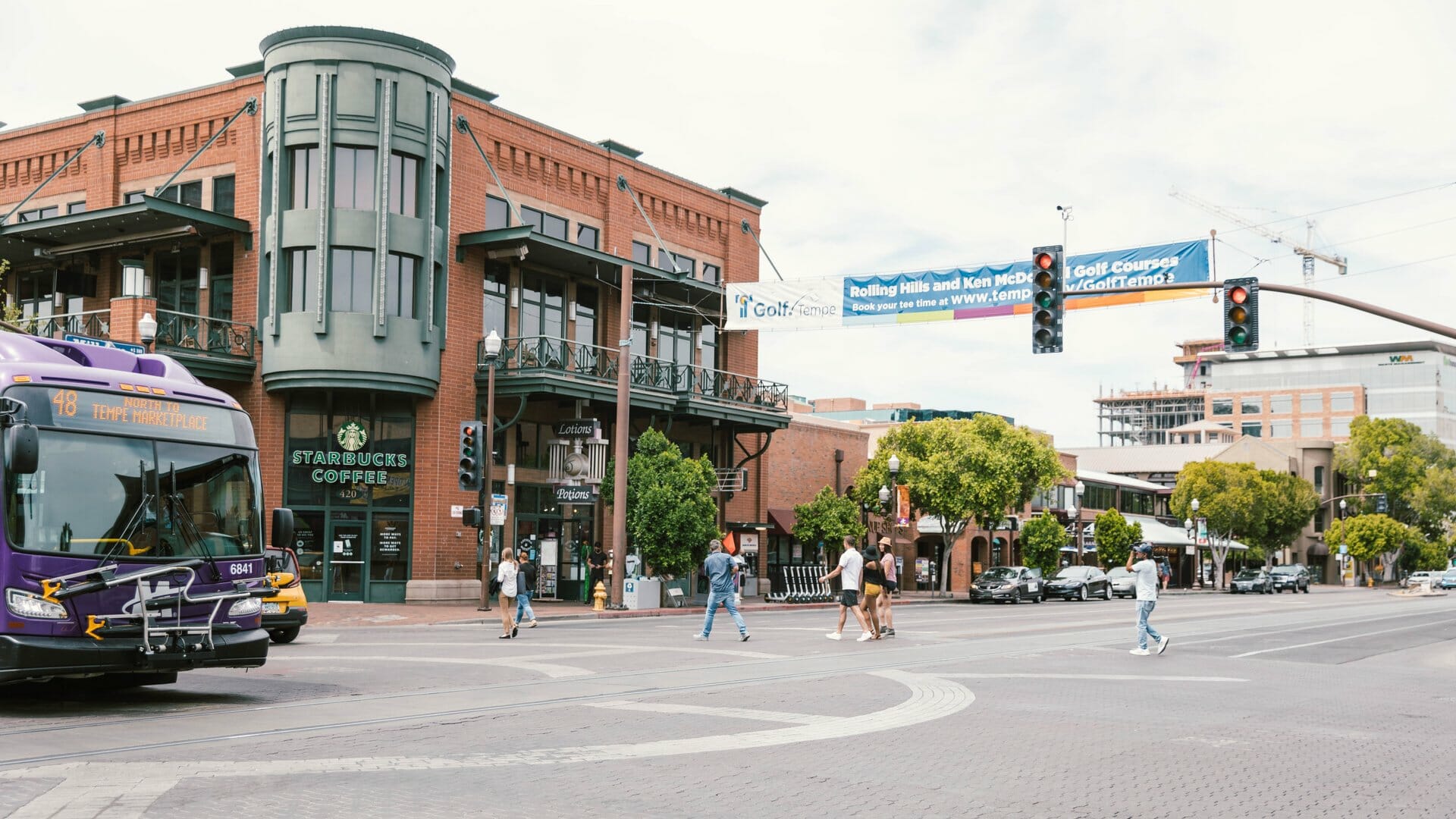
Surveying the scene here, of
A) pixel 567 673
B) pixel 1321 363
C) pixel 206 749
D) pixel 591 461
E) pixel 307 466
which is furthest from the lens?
pixel 1321 363

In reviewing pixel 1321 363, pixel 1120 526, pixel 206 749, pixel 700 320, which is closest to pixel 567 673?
pixel 206 749

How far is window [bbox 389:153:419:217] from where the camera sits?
104ft

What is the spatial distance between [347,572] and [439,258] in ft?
26.5

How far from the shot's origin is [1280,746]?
10.4 meters

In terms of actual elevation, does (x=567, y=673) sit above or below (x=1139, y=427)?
below

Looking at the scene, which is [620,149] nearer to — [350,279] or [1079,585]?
[350,279]

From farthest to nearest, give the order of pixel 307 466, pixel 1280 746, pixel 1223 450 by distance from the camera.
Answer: pixel 1223 450
pixel 307 466
pixel 1280 746

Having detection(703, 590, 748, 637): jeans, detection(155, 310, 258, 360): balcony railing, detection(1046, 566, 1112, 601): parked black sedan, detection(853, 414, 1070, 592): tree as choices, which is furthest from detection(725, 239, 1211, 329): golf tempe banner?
detection(1046, 566, 1112, 601): parked black sedan

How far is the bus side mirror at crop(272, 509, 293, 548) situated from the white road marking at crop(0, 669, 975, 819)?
4272mm

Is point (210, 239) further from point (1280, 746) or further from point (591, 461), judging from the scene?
point (1280, 746)

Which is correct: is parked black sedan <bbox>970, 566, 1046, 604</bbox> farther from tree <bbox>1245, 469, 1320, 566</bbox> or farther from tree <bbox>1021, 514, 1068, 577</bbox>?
tree <bbox>1245, 469, 1320, 566</bbox>

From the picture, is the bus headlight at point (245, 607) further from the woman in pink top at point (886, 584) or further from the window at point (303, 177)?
the window at point (303, 177)

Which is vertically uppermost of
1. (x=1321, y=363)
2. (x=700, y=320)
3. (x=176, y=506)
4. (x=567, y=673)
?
(x=1321, y=363)

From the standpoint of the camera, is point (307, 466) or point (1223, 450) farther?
point (1223, 450)
